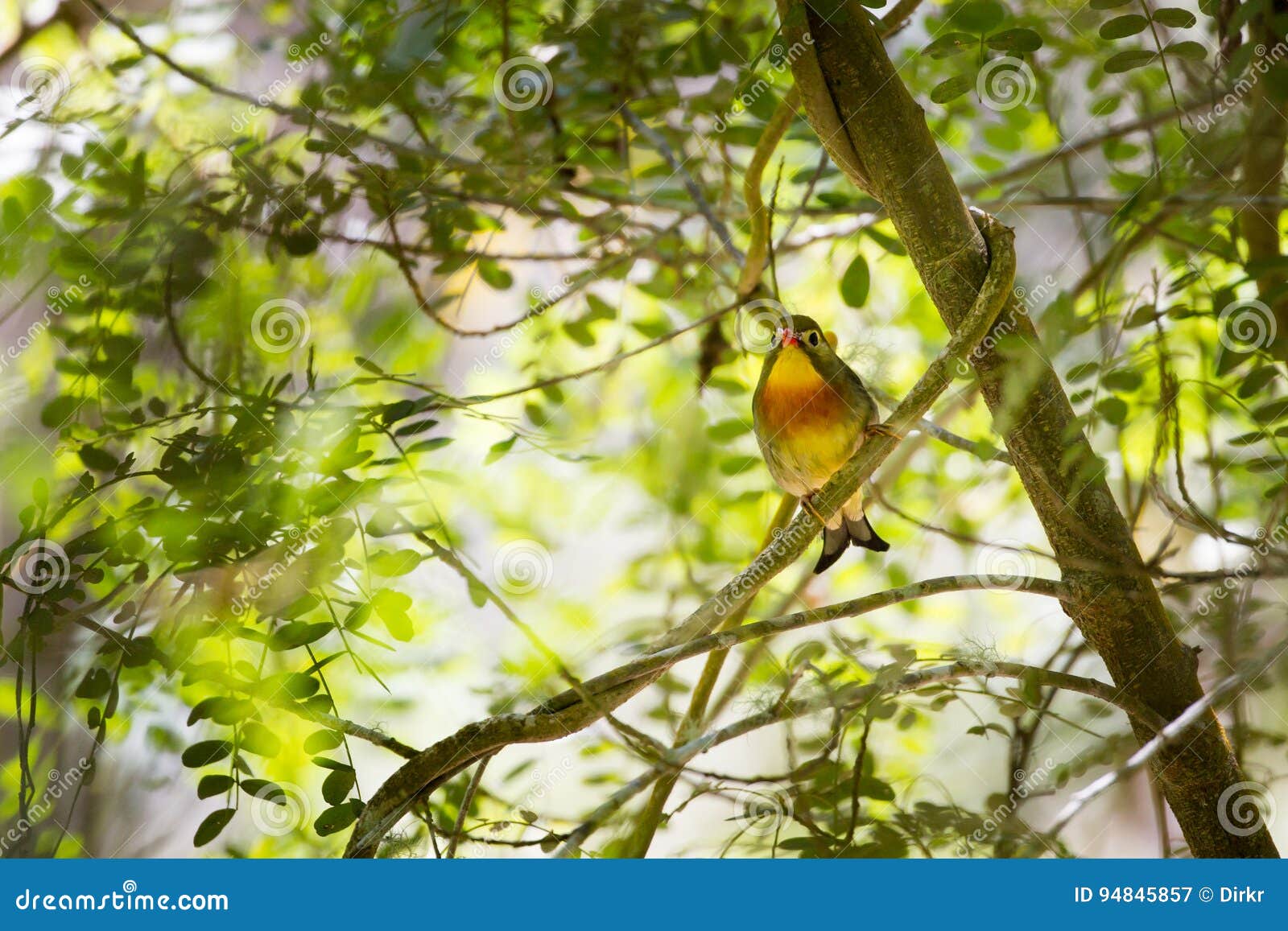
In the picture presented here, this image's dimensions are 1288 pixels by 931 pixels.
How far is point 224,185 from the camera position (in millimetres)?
2062

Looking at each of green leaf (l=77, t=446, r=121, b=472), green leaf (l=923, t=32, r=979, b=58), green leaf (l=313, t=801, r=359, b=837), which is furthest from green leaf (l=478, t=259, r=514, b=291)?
green leaf (l=313, t=801, r=359, b=837)

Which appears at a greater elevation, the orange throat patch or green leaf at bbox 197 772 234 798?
the orange throat patch

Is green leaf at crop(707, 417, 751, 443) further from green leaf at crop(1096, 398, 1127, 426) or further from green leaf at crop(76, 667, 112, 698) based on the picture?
green leaf at crop(76, 667, 112, 698)

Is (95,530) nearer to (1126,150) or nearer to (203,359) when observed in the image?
(203,359)

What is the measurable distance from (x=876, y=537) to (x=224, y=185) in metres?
1.70

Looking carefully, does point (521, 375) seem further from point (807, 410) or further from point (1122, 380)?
point (1122, 380)

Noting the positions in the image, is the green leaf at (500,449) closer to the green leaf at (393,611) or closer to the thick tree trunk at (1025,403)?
the green leaf at (393,611)

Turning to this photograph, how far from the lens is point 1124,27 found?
1.50 meters

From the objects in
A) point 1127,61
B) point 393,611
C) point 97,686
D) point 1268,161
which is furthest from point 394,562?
point 1268,161

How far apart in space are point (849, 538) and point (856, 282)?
660 mm

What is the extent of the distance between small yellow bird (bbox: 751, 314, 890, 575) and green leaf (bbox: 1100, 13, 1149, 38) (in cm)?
82

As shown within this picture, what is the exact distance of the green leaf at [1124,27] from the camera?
1498mm

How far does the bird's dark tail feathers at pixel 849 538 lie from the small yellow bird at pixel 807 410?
250 millimetres

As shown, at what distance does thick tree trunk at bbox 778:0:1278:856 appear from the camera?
143 cm
